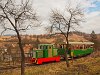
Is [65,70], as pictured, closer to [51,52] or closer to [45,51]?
[45,51]

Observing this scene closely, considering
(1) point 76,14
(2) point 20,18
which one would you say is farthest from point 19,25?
(1) point 76,14

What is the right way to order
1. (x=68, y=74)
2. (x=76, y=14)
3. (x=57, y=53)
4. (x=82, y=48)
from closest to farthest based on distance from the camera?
(x=68, y=74) → (x=76, y=14) → (x=57, y=53) → (x=82, y=48)

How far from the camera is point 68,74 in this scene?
2184 centimetres

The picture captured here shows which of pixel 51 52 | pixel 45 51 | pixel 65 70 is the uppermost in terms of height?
pixel 45 51

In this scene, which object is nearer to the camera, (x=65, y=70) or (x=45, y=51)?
(x=65, y=70)

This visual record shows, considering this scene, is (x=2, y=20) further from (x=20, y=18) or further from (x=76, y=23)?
(x=76, y=23)

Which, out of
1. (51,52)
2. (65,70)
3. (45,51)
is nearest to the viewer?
(65,70)

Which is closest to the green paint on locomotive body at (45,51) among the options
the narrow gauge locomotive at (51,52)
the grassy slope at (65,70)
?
the narrow gauge locomotive at (51,52)

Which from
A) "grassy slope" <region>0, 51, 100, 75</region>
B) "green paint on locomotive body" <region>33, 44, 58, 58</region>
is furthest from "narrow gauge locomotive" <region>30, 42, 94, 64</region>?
"grassy slope" <region>0, 51, 100, 75</region>

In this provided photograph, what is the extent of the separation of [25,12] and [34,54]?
1583 cm

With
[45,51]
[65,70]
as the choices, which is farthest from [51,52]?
[65,70]

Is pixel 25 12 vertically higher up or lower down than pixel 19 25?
higher up

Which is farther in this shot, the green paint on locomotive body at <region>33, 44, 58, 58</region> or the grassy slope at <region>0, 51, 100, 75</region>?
the green paint on locomotive body at <region>33, 44, 58, 58</region>

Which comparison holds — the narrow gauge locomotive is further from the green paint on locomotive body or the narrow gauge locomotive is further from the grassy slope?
the grassy slope
